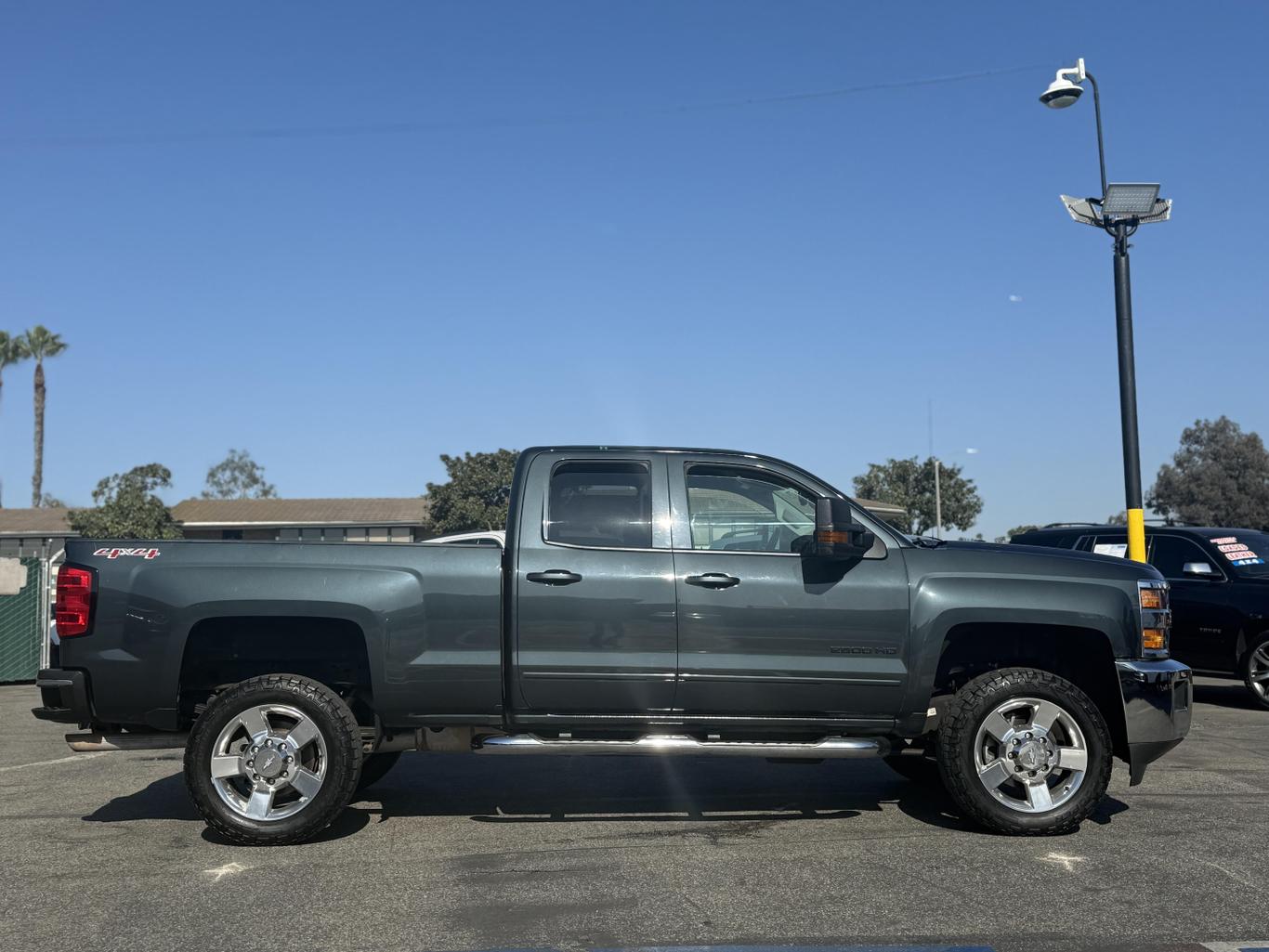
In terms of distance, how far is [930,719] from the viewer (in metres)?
6.36

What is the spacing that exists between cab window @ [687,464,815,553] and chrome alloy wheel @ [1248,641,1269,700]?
7.37 meters

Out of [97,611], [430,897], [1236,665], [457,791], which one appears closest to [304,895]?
[430,897]

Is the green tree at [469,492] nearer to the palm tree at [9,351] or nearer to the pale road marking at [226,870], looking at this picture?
the palm tree at [9,351]

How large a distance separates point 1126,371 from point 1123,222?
175 cm

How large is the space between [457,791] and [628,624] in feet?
7.12

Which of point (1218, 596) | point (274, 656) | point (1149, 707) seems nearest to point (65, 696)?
point (274, 656)

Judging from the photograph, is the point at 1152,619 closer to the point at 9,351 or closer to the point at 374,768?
the point at 374,768

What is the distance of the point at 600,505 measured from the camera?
634 centimetres

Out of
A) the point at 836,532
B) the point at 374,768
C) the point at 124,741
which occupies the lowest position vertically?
the point at 374,768

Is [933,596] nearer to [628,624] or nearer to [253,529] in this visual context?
[628,624]

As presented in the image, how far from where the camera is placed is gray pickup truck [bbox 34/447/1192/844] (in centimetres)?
596

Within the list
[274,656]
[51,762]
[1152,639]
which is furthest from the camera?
[51,762]

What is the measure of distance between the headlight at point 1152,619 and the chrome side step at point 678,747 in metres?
1.59

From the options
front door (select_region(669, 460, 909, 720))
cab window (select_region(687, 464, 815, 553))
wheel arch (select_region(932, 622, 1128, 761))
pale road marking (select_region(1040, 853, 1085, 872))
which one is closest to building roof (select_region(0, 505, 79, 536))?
cab window (select_region(687, 464, 815, 553))
